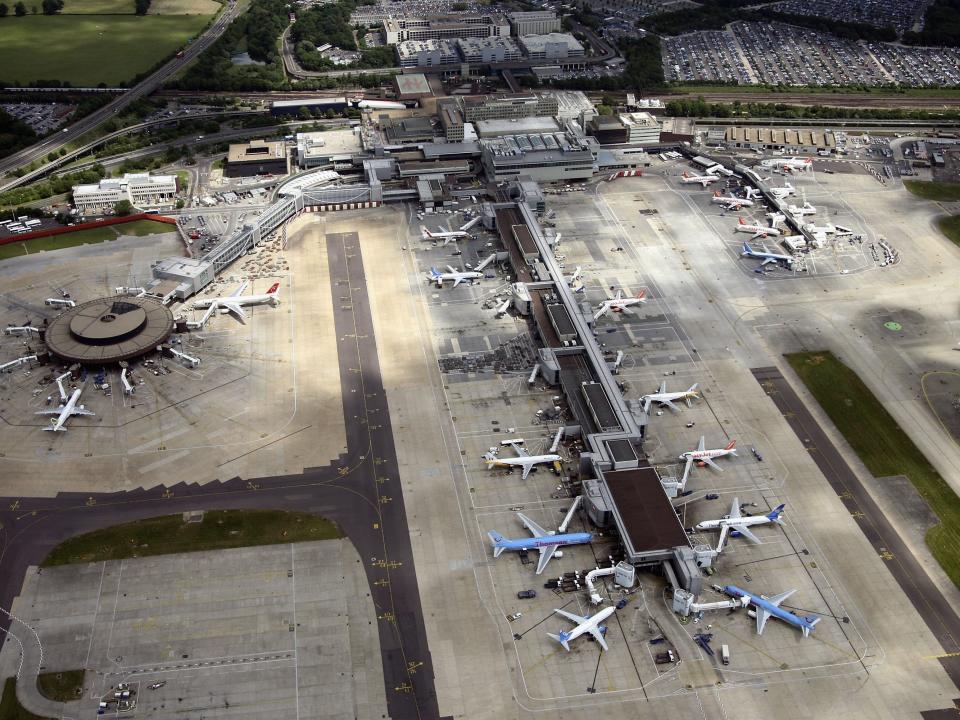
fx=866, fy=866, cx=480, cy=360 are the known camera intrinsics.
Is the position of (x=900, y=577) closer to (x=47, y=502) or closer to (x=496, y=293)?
(x=496, y=293)

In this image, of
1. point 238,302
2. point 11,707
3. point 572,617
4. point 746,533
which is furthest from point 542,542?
point 238,302

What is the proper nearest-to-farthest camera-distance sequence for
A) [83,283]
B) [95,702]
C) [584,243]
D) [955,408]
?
[95,702], [955,408], [83,283], [584,243]

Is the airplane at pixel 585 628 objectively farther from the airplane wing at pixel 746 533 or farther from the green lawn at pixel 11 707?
the green lawn at pixel 11 707

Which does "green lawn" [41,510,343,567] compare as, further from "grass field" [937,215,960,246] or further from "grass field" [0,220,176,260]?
"grass field" [937,215,960,246]

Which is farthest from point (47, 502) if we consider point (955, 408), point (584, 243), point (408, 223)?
point (955, 408)

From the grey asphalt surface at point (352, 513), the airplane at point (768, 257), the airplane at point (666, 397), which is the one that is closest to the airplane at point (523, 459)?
the grey asphalt surface at point (352, 513)

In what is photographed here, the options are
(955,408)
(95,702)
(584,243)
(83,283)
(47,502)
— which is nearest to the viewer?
(95,702)

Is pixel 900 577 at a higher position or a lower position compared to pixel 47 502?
higher
